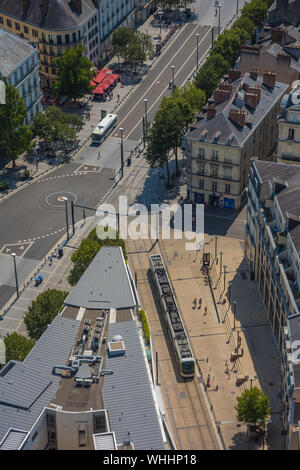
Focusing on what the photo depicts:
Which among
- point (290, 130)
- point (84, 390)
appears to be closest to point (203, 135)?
point (290, 130)

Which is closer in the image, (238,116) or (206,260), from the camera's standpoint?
(206,260)

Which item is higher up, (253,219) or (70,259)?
(253,219)

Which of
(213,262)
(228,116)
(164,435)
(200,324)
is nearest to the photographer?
(164,435)

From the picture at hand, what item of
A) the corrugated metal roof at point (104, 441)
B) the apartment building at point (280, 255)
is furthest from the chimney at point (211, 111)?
the corrugated metal roof at point (104, 441)

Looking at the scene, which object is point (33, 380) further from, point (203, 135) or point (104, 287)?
point (203, 135)

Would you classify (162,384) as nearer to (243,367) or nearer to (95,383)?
(243,367)

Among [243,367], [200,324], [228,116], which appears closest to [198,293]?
[200,324]
